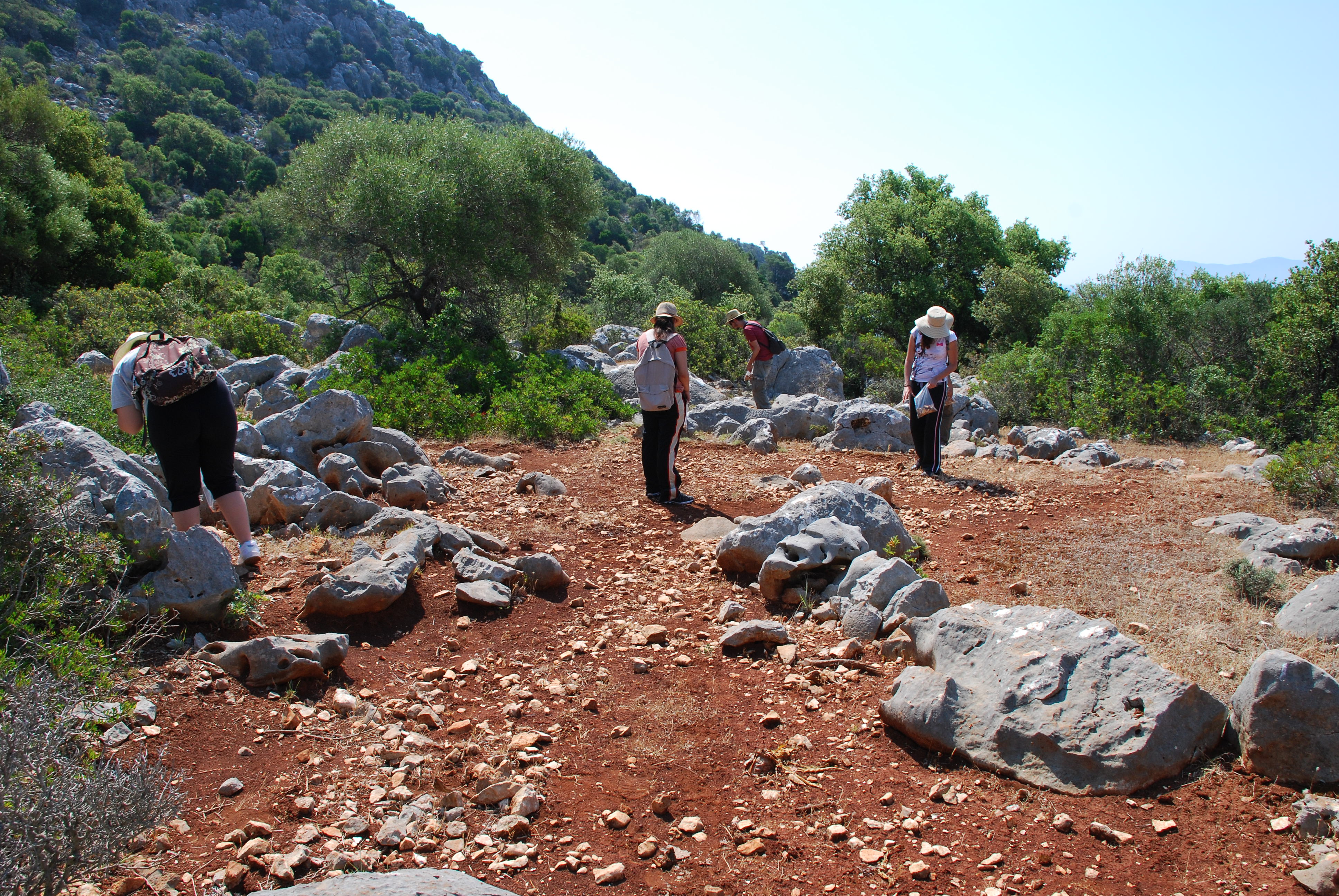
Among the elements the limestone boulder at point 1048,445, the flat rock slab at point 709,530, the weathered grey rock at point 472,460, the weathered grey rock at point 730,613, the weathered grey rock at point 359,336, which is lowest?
the weathered grey rock at point 730,613

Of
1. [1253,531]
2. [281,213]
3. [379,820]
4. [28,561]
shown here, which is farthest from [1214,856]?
[281,213]

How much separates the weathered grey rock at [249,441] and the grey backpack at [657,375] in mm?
3245

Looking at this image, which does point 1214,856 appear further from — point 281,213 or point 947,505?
point 281,213

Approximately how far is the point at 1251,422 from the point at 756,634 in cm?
1223

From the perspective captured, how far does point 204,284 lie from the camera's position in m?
18.7

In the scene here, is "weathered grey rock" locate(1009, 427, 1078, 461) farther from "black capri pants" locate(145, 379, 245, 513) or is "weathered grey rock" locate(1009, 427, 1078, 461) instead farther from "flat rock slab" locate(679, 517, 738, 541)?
"black capri pants" locate(145, 379, 245, 513)

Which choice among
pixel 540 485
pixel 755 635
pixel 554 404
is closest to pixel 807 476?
pixel 540 485

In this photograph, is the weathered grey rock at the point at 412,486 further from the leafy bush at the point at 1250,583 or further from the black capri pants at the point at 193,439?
the leafy bush at the point at 1250,583

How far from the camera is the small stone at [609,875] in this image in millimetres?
2576

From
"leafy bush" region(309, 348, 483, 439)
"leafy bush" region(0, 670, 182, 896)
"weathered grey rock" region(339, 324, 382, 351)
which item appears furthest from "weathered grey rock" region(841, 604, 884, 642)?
"weathered grey rock" region(339, 324, 382, 351)

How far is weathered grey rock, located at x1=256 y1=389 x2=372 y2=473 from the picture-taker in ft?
23.0

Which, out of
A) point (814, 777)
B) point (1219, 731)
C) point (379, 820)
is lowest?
point (379, 820)

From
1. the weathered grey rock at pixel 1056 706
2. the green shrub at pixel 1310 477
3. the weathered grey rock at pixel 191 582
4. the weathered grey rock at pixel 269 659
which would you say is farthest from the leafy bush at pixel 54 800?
the green shrub at pixel 1310 477

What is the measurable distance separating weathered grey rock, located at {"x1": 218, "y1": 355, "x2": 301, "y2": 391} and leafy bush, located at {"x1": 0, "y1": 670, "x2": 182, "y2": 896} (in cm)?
920
